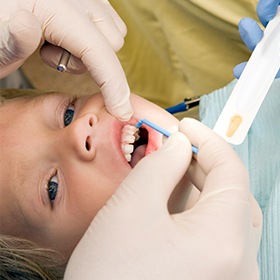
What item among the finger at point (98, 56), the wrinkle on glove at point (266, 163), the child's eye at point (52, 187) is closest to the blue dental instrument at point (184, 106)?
the wrinkle on glove at point (266, 163)

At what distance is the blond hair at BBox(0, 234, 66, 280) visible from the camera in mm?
1191

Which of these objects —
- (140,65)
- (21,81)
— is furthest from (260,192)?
(21,81)

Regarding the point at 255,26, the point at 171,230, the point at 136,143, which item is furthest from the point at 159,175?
the point at 255,26

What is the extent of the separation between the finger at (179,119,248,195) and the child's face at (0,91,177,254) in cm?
18

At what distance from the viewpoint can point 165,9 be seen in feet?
5.38

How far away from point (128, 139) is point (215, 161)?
27 cm

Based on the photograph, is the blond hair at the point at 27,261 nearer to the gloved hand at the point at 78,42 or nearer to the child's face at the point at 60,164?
the child's face at the point at 60,164

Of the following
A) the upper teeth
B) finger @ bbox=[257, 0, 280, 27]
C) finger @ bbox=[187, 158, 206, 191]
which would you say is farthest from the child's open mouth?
finger @ bbox=[257, 0, 280, 27]

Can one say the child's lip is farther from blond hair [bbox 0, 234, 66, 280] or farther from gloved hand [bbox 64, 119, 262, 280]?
blond hair [bbox 0, 234, 66, 280]

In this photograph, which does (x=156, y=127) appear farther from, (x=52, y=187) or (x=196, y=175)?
(x=52, y=187)

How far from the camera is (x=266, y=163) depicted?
134 cm

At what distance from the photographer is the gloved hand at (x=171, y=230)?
902mm

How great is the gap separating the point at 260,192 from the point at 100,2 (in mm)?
688

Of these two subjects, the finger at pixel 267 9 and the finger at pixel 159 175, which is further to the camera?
the finger at pixel 267 9
